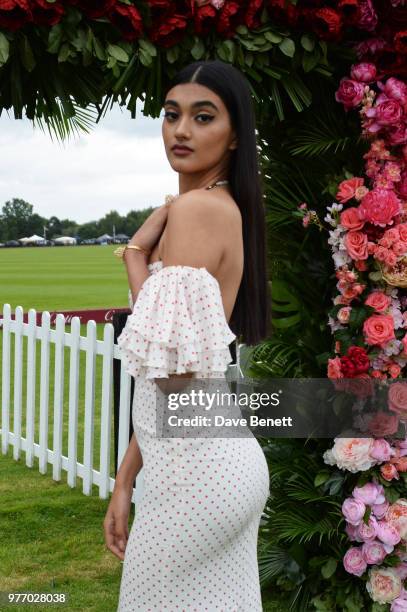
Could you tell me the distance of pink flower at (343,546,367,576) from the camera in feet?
11.8

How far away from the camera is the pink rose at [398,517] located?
3.54m

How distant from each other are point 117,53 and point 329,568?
2.41m

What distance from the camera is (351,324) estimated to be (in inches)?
138

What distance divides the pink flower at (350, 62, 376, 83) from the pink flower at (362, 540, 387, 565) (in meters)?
2.02

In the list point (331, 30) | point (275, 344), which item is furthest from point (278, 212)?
point (331, 30)

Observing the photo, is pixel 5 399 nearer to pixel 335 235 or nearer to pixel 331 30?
pixel 335 235

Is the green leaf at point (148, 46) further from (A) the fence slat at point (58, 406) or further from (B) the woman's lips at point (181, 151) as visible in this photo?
(A) the fence slat at point (58, 406)

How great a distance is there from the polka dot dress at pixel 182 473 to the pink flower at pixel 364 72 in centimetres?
187

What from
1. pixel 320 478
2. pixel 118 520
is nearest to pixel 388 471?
pixel 320 478

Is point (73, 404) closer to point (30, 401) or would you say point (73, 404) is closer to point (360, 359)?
point (30, 401)

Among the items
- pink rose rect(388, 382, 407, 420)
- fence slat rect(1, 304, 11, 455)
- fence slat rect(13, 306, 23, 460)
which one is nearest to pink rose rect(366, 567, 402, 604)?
pink rose rect(388, 382, 407, 420)

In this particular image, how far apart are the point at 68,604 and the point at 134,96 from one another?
2.65 metres

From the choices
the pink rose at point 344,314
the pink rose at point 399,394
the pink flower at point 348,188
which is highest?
the pink flower at point 348,188

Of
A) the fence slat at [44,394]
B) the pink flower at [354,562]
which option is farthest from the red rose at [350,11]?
the fence slat at [44,394]
